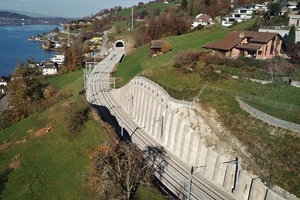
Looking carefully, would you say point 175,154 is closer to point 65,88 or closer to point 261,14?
point 65,88

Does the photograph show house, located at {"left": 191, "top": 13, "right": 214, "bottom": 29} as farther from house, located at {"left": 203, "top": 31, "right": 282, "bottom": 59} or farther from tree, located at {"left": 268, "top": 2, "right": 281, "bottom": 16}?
house, located at {"left": 203, "top": 31, "right": 282, "bottom": 59}

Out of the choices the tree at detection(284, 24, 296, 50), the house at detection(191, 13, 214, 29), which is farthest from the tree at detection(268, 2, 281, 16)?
the tree at detection(284, 24, 296, 50)

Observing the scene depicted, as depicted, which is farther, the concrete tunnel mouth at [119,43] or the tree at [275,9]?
the concrete tunnel mouth at [119,43]

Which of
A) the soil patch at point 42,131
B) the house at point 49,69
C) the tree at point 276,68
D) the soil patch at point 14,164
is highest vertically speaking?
the tree at point 276,68

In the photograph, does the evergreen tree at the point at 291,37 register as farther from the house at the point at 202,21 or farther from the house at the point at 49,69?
the house at the point at 49,69

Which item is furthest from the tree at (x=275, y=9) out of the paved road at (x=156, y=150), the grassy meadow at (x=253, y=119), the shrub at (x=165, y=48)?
the paved road at (x=156, y=150)

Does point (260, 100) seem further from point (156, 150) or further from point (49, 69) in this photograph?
point (49, 69)
